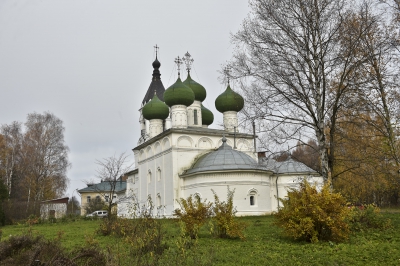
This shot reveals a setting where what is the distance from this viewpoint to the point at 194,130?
23969mm

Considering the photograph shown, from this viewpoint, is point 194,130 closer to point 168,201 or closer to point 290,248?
point 168,201

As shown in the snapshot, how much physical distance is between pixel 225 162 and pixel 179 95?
6676 mm

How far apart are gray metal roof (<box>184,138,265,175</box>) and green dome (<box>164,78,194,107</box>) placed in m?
4.92

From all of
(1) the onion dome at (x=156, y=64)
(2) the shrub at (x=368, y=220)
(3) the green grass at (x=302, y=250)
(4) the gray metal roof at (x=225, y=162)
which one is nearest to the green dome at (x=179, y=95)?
(4) the gray metal roof at (x=225, y=162)

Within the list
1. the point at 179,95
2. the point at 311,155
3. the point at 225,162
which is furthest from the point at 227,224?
the point at 179,95

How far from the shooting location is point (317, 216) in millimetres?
8312

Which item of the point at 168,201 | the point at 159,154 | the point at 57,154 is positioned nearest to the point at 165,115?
the point at 159,154

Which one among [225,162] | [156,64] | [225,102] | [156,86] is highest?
[156,64]

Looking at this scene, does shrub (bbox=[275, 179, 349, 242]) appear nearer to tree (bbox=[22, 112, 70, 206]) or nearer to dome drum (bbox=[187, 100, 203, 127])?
dome drum (bbox=[187, 100, 203, 127])

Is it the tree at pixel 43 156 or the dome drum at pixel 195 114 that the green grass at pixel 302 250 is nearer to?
the dome drum at pixel 195 114

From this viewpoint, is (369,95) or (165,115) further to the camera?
(165,115)

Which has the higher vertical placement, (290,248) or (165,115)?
(165,115)

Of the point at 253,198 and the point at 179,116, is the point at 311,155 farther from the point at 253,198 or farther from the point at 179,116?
the point at 179,116

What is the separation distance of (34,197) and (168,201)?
1290cm
